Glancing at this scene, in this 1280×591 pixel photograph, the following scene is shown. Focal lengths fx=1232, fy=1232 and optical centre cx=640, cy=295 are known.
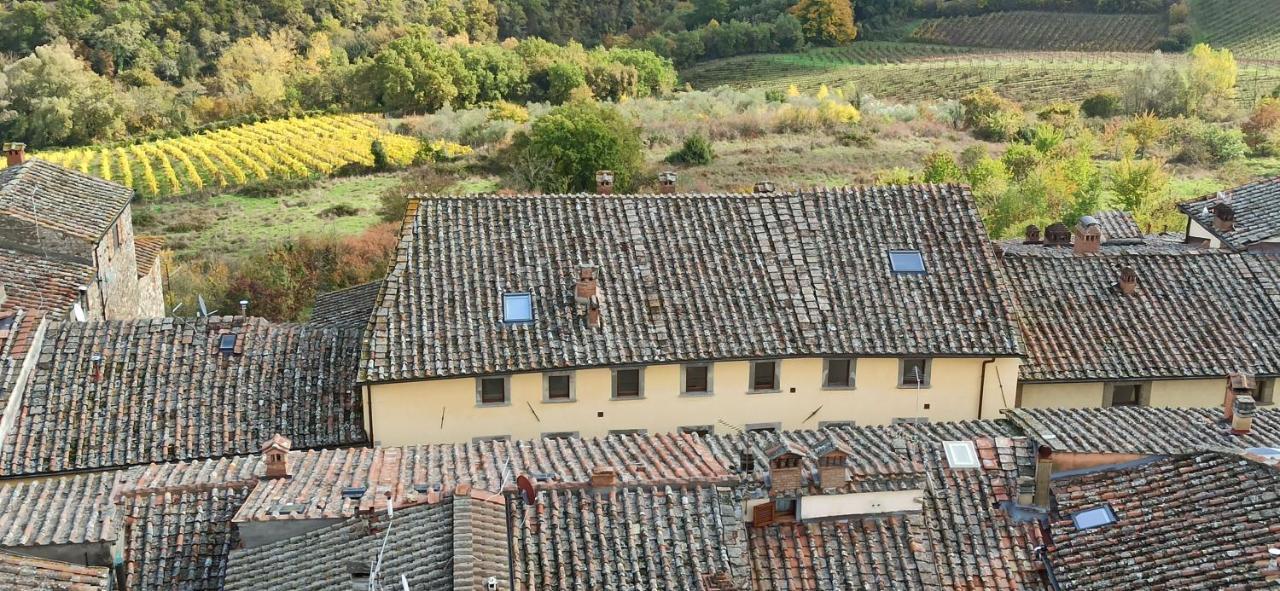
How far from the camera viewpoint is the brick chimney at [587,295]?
1014 inches

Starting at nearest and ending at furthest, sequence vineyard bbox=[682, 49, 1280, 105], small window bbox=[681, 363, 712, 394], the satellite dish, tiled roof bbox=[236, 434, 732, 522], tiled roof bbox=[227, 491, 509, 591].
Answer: tiled roof bbox=[227, 491, 509, 591] → the satellite dish → tiled roof bbox=[236, 434, 732, 522] → small window bbox=[681, 363, 712, 394] → vineyard bbox=[682, 49, 1280, 105]

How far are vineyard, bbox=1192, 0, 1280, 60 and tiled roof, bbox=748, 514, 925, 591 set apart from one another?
76.3 meters

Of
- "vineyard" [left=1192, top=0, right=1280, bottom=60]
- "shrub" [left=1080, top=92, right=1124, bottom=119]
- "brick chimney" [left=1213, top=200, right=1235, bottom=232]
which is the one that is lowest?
"brick chimney" [left=1213, top=200, right=1235, bottom=232]

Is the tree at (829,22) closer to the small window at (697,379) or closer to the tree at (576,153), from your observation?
the tree at (576,153)

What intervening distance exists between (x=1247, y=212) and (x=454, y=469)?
2493cm

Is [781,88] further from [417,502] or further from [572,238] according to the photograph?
[417,502]

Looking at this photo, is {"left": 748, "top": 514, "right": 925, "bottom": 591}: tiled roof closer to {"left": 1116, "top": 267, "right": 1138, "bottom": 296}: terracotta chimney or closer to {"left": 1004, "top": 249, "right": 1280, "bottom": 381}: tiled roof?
{"left": 1004, "top": 249, "right": 1280, "bottom": 381}: tiled roof

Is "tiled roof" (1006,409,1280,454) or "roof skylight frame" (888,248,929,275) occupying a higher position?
"roof skylight frame" (888,248,929,275)

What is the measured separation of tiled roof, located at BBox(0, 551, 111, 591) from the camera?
16.1 meters

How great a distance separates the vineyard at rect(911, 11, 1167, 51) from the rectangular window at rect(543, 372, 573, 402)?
74.6 meters

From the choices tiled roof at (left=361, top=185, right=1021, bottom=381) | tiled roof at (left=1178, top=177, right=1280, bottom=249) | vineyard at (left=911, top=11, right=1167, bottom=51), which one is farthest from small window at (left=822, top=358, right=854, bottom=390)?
vineyard at (left=911, top=11, right=1167, bottom=51)

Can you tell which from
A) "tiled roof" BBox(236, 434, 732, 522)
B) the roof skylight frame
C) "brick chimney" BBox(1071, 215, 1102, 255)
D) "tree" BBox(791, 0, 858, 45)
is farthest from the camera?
"tree" BBox(791, 0, 858, 45)

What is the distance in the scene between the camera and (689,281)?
1057 inches

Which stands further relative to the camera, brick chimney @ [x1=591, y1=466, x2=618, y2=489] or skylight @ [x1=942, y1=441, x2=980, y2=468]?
skylight @ [x1=942, y1=441, x2=980, y2=468]
